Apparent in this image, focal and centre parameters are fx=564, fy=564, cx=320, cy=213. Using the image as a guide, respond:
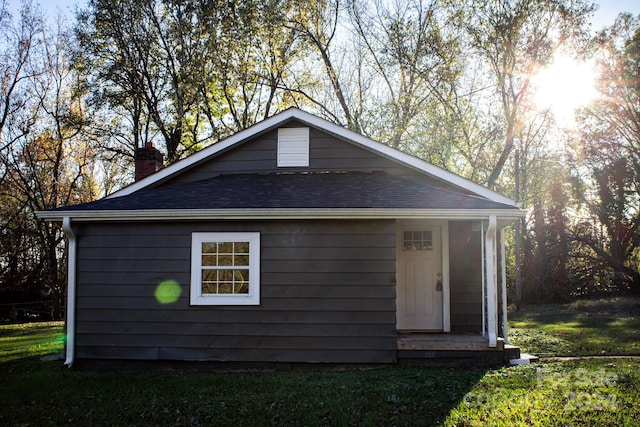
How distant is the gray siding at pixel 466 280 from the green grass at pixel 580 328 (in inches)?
45.7

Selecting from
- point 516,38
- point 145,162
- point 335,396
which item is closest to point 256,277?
point 335,396

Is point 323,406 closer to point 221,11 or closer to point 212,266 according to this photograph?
point 212,266

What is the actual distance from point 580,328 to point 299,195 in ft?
27.5

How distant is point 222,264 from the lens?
8930mm

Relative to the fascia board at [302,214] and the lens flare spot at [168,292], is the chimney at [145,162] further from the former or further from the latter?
the lens flare spot at [168,292]

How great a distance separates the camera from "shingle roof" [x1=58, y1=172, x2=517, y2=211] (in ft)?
28.9

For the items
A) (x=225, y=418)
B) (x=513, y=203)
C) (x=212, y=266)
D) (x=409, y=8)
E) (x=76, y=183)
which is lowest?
(x=225, y=418)

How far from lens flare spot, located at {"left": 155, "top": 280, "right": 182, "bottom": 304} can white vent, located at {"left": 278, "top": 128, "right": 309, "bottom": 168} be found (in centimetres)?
350

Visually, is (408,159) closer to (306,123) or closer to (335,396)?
(306,123)

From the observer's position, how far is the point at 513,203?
9797 millimetres

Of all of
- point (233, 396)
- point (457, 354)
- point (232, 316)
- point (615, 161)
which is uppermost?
point (615, 161)

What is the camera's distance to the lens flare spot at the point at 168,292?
888cm

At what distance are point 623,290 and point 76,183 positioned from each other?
22.8 metres

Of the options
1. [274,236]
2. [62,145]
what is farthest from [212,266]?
[62,145]
